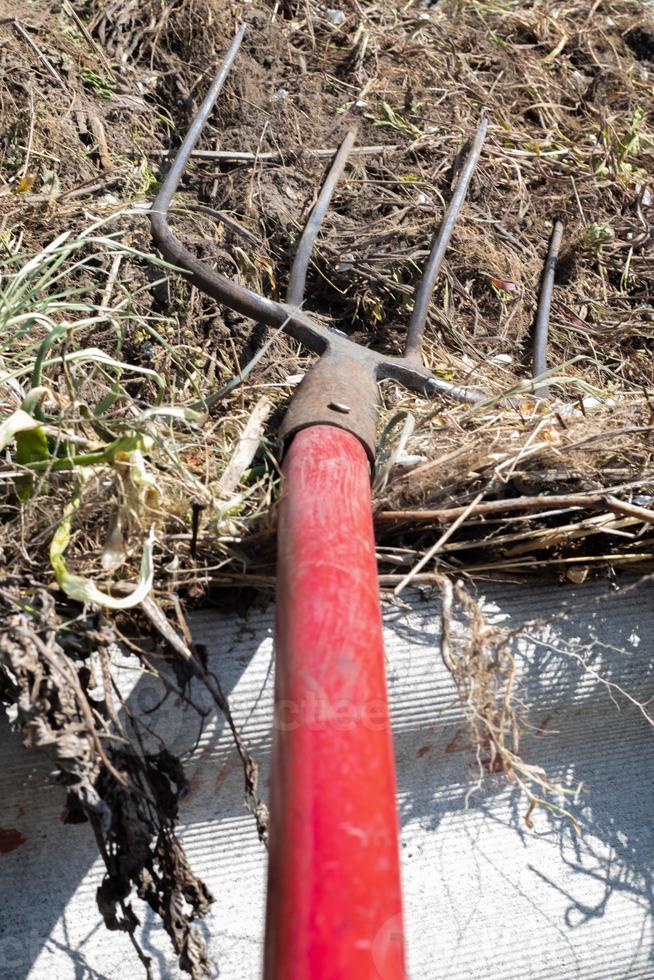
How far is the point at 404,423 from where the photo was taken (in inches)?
64.9

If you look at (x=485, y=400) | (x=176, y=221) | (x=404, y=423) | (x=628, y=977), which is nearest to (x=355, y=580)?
(x=404, y=423)

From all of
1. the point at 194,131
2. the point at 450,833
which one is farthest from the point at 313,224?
the point at 450,833

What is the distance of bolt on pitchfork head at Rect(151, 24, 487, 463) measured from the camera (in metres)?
1.43

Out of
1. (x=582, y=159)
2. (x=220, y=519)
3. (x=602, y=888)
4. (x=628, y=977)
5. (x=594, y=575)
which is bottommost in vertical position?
(x=628, y=977)

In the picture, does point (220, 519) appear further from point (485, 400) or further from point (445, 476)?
point (485, 400)

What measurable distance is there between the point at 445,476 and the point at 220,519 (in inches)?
14.4

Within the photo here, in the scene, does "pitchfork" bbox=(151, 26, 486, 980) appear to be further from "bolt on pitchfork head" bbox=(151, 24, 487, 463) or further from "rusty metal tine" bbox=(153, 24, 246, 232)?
"rusty metal tine" bbox=(153, 24, 246, 232)

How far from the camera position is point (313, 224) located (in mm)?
2062

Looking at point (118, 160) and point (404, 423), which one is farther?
point (118, 160)

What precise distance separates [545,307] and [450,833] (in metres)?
1.19

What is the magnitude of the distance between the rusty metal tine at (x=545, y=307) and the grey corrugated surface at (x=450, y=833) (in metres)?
0.57

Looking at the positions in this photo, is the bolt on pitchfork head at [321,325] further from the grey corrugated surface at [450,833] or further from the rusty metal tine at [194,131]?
the grey corrugated surface at [450,833]

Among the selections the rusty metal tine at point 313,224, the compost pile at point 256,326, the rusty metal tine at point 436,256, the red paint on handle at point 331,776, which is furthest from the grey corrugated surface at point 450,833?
the rusty metal tine at point 313,224

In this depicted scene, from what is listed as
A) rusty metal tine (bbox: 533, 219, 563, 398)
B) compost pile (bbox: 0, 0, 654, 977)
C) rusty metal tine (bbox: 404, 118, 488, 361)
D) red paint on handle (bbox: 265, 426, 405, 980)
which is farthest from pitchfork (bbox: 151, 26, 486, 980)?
rusty metal tine (bbox: 533, 219, 563, 398)
